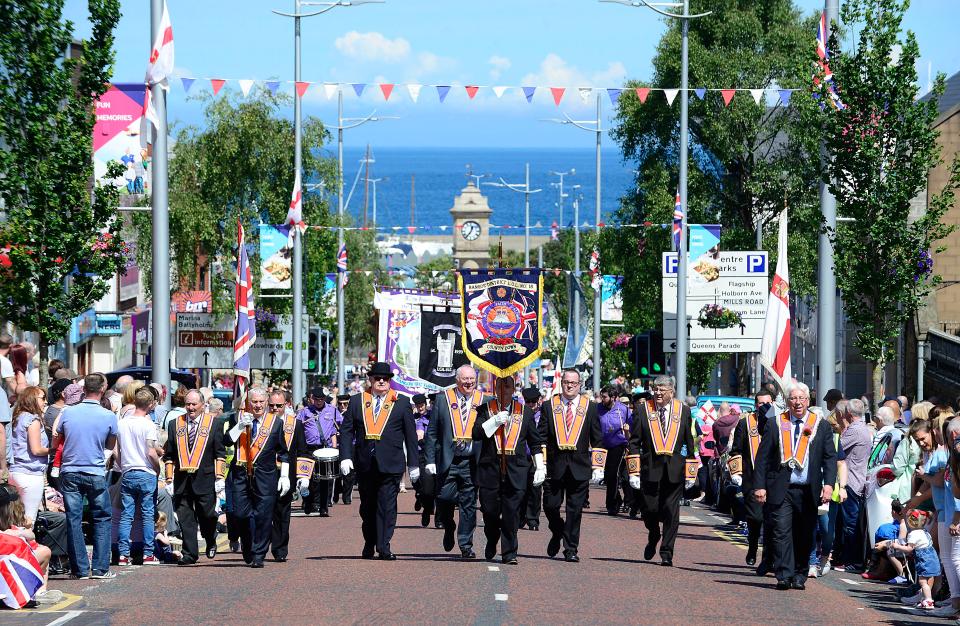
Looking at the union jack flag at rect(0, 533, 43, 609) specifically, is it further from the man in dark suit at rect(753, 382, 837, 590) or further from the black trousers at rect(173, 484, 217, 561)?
the man in dark suit at rect(753, 382, 837, 590)

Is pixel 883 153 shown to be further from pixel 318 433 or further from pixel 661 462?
pixel 318 433

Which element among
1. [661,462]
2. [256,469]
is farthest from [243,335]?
[661,462]

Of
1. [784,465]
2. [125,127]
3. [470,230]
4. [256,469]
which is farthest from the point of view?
[470,230]

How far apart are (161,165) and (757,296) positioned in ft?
58.1

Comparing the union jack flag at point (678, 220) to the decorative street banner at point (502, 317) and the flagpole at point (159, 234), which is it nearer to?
the flagpole at point (159, 234)

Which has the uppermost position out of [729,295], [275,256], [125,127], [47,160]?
[125,127]

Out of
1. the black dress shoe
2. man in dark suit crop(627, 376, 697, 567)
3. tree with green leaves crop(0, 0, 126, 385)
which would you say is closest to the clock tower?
tree with green leaves crop(0, 0, 126, 385)

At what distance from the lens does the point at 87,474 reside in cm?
1494

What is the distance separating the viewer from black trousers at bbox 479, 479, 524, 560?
16109 millimetres

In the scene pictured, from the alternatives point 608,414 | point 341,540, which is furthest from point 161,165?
point 608,414

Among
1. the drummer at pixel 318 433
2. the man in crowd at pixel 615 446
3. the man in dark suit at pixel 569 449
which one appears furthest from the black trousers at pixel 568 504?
the drummer at pixel 318 433

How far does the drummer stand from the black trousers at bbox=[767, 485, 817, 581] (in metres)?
10.1

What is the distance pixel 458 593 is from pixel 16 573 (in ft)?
11.6

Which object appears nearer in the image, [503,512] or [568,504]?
[503,512]
